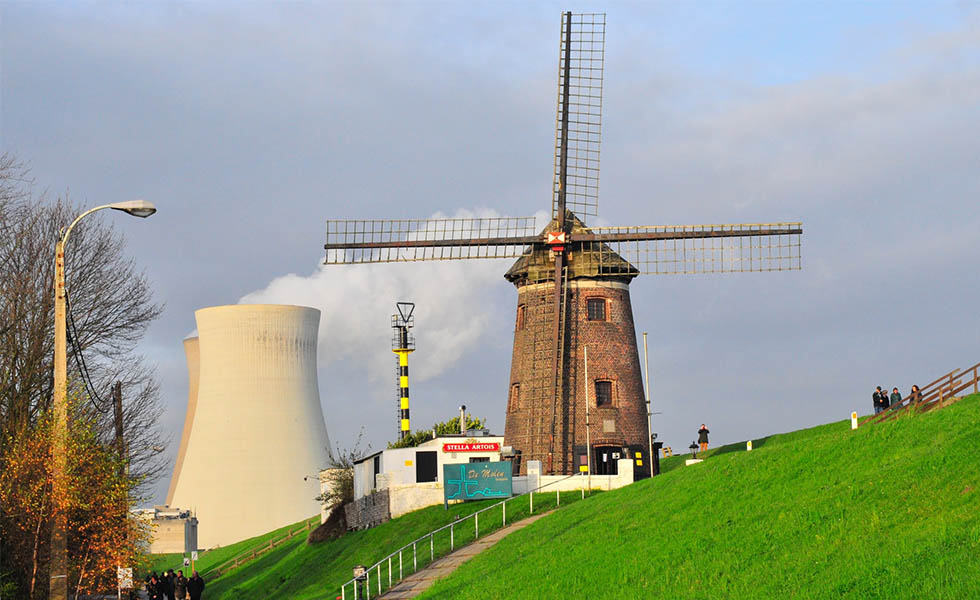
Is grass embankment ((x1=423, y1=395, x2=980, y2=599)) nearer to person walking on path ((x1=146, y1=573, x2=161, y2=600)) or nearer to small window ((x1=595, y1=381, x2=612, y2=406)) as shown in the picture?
person walking on path ((x1=146, y1=573, x2=161, y2=600))

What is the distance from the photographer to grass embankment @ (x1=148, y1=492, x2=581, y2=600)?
36469 millimetres

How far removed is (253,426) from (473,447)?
24.8 meters

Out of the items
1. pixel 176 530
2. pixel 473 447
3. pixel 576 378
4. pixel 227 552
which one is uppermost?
pixel 576 378

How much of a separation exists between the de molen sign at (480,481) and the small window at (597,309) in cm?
788

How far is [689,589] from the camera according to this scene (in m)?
19.8

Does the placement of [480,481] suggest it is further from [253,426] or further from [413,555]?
[253,426]

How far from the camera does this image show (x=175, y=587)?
31328 millimetres

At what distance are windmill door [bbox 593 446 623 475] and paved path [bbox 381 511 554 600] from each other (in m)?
10.1

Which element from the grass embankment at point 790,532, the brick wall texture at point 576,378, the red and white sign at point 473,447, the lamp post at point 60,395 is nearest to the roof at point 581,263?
the brick wall texture at point 576,378

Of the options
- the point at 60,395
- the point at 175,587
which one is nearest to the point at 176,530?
the point at 175,587

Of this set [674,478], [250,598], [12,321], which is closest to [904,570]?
[674,478]

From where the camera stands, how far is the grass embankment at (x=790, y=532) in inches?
696

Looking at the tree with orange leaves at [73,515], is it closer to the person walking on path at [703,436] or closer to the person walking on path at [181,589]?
the person walking on path at [181,589]

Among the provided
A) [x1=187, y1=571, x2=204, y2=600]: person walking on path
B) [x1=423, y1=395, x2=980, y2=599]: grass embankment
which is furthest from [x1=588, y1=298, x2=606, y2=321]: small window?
[x1=187, y1=571, x2=204, y2=600]: person walking on path
